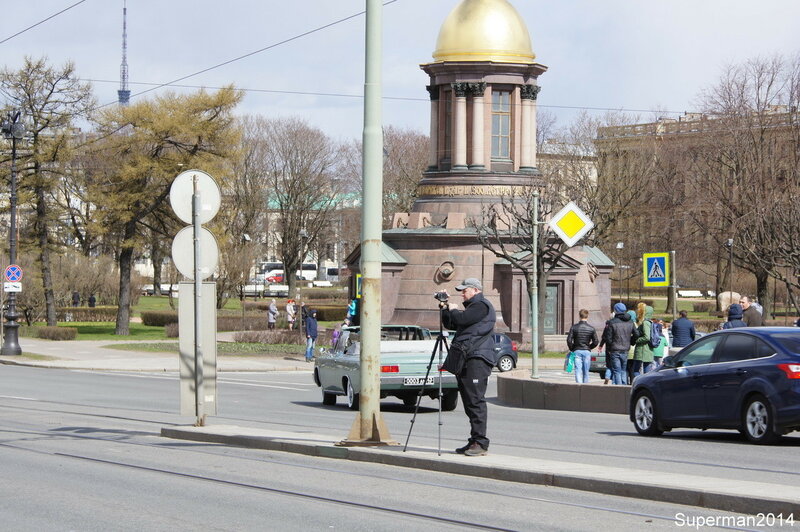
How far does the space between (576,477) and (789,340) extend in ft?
18.9

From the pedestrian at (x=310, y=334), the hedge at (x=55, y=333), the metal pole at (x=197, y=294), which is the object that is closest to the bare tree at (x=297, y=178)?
the hedge at (x=55, y=333)

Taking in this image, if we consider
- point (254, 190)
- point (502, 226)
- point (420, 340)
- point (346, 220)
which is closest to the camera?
point (420, 340)

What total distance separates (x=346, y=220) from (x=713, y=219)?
32.5m

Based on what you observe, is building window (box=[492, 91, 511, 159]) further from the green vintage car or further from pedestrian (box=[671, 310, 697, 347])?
the green vintage car

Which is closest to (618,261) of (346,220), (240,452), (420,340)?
(346,220)

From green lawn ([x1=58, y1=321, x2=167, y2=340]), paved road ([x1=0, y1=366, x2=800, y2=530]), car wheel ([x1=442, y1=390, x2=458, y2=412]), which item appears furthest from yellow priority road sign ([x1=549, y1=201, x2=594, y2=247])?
green lawn ([x1=58, y1=321, x2=167, y2=340])

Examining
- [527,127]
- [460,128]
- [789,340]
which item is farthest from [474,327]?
[527,127]

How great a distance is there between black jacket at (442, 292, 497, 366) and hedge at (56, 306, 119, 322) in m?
61.6

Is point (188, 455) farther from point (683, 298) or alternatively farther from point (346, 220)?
point (683, 298)

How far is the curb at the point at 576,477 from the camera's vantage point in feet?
33.2

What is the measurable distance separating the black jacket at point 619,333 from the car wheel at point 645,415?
21.1 ft

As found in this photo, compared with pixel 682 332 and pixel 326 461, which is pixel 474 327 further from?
pixel 682 332

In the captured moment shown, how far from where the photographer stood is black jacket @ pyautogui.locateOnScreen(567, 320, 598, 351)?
84.7ft

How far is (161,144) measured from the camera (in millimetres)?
56344
